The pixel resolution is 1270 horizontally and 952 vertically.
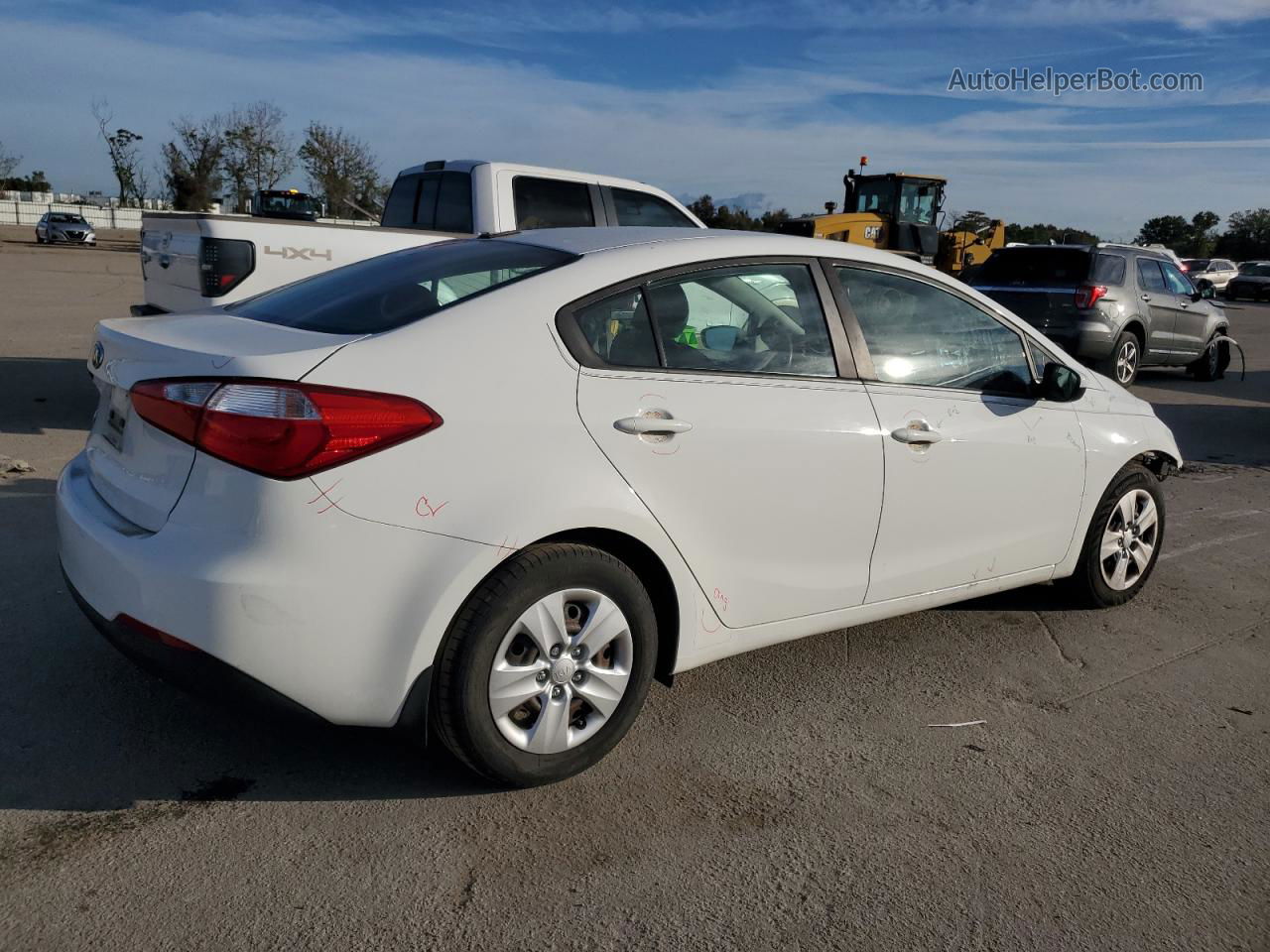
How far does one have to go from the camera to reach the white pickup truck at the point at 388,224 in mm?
6855

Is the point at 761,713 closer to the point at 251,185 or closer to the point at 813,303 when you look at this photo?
the point at 813,303

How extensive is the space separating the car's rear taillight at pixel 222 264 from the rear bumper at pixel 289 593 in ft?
14.2

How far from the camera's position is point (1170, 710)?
398 centimetres

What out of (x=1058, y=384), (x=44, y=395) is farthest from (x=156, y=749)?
(x=44, y=395)

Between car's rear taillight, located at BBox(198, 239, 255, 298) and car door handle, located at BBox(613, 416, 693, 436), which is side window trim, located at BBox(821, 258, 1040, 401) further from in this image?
car's rear taillight, located at BBox(198, 239, 255, 298)

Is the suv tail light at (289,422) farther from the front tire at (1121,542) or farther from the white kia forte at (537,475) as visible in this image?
the front tire at (1121,542)

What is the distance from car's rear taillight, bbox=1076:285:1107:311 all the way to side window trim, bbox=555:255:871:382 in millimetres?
10210

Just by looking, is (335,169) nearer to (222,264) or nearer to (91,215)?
(91,215)

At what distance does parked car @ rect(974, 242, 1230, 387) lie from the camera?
13.0 meters

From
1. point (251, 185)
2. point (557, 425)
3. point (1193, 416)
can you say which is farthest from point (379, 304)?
point (251, 185)

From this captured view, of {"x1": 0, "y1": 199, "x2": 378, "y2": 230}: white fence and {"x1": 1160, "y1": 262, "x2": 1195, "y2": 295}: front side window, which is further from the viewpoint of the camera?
{"x1": 0, "y1": 199, "x2": 378, "y2": 230}: white fence

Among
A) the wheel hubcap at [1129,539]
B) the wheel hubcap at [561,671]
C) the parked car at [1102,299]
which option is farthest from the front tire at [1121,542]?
the parked car at [1102,299]

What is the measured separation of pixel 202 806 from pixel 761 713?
179 cm

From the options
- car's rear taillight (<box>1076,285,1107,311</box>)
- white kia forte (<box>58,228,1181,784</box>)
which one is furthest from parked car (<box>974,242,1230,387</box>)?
white kia forte (<box>58,228,1181,784</box>)
